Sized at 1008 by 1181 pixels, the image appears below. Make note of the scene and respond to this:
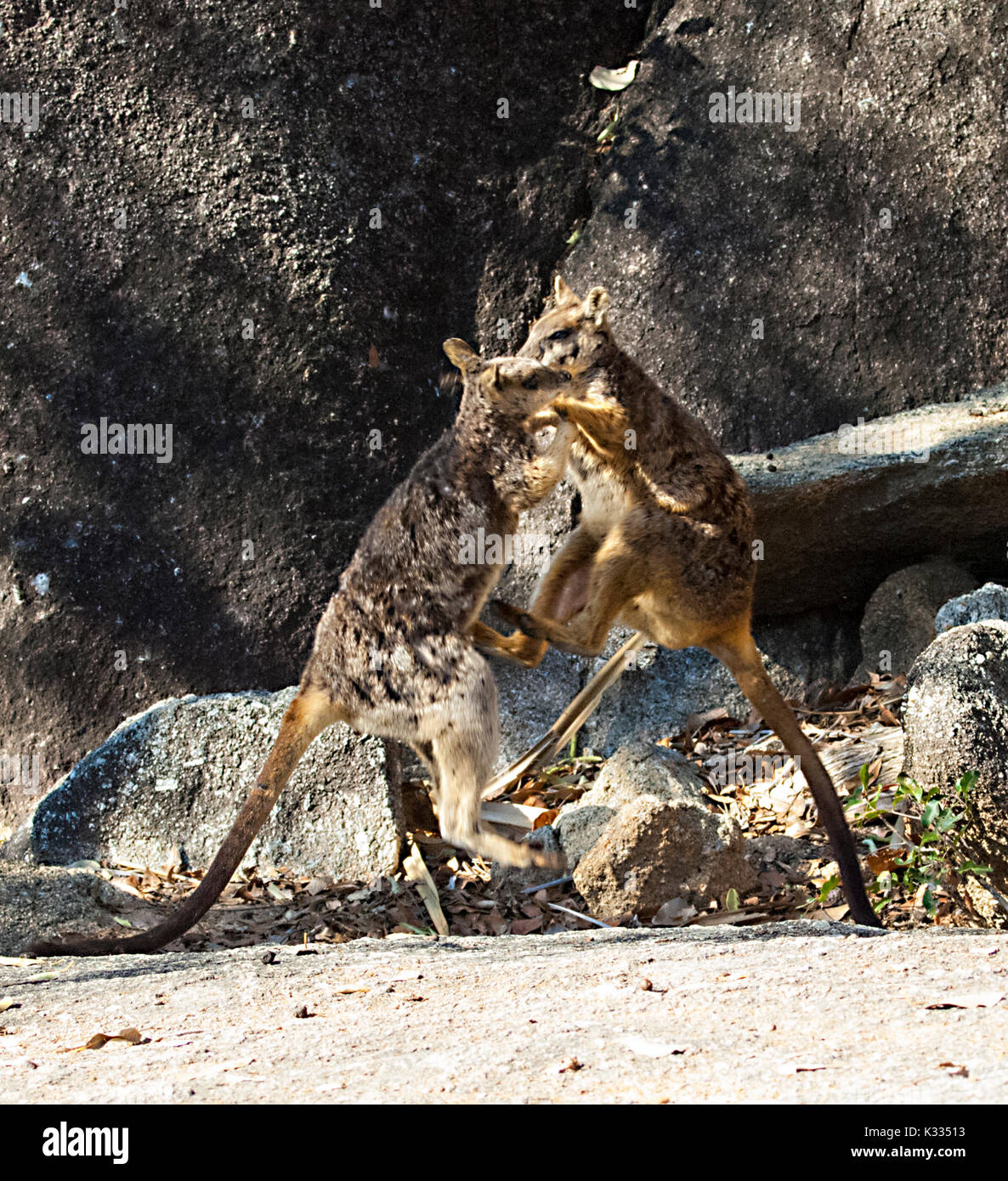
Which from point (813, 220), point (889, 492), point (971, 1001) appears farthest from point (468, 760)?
point (813, 220)

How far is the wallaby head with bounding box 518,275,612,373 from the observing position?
6.05 meters

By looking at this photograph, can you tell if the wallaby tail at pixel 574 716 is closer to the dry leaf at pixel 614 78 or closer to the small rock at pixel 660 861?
the small rock at pixel 660 861

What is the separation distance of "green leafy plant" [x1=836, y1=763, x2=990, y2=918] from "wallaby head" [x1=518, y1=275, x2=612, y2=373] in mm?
2634

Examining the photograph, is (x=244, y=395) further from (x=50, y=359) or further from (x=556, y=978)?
(x=556, y=978)

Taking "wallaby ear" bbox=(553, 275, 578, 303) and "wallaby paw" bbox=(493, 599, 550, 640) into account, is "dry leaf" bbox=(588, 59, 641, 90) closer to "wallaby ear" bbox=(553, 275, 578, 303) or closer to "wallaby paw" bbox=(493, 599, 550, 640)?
"wallaby ear" bbox=(553, 275, 578, 303)

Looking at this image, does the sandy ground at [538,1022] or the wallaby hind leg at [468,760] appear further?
the wallaby hind leg at [468,760]

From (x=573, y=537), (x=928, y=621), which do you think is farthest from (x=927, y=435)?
(x=573, y=537)

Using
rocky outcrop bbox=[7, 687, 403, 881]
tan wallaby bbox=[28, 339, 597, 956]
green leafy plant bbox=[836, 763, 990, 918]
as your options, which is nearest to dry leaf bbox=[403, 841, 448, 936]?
rocky outcrop bbox=[7, 687, 403, 881]

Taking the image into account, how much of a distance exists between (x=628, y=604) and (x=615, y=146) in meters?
4.10

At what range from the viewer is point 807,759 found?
611 cm

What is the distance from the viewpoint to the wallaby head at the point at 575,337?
605cm

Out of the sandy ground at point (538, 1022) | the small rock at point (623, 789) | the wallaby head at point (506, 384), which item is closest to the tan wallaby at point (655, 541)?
the wallaby head at point (506, 384)

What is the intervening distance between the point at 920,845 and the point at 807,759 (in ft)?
2.74

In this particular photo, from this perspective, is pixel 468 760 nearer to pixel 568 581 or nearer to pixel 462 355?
pixel 568 581
